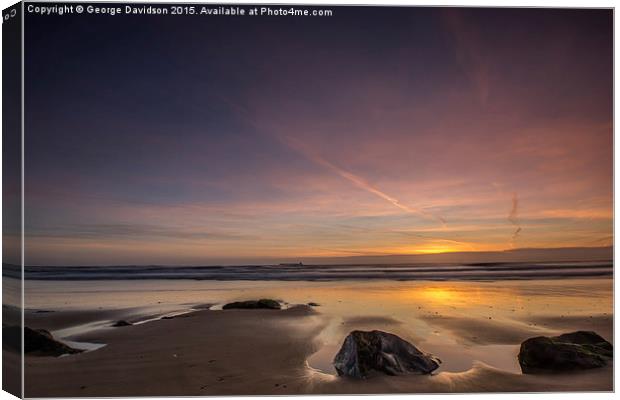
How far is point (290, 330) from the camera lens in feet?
13.6

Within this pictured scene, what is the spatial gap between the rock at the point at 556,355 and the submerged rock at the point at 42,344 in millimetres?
2718

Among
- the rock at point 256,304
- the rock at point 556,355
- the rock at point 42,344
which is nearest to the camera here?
the rock at point 42,344

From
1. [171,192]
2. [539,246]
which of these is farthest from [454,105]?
[171,192]

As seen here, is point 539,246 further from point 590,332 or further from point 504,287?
point 590,332

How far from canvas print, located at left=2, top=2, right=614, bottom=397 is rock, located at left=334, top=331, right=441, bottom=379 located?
0.01 meters

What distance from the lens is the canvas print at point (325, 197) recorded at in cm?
404

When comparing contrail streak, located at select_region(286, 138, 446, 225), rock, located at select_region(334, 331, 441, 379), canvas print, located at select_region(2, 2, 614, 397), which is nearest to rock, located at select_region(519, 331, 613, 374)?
→ canvas print, located at select_region(2, 2, 614, 397)

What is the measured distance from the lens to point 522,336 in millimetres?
4141

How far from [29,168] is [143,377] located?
1403 millimetres

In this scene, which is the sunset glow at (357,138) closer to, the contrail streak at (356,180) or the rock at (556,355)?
the contrail streak at (356,180)

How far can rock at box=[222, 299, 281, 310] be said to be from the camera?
4.18m

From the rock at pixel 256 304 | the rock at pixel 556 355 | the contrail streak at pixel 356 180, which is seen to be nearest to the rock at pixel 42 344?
the rock at pixel 256 304

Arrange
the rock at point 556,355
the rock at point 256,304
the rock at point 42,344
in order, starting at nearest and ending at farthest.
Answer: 1. the rock at point 42,344
2. the rock at point 556,355
3. the rock at point 256,304

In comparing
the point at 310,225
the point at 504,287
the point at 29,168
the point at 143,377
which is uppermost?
the point at 29,168
